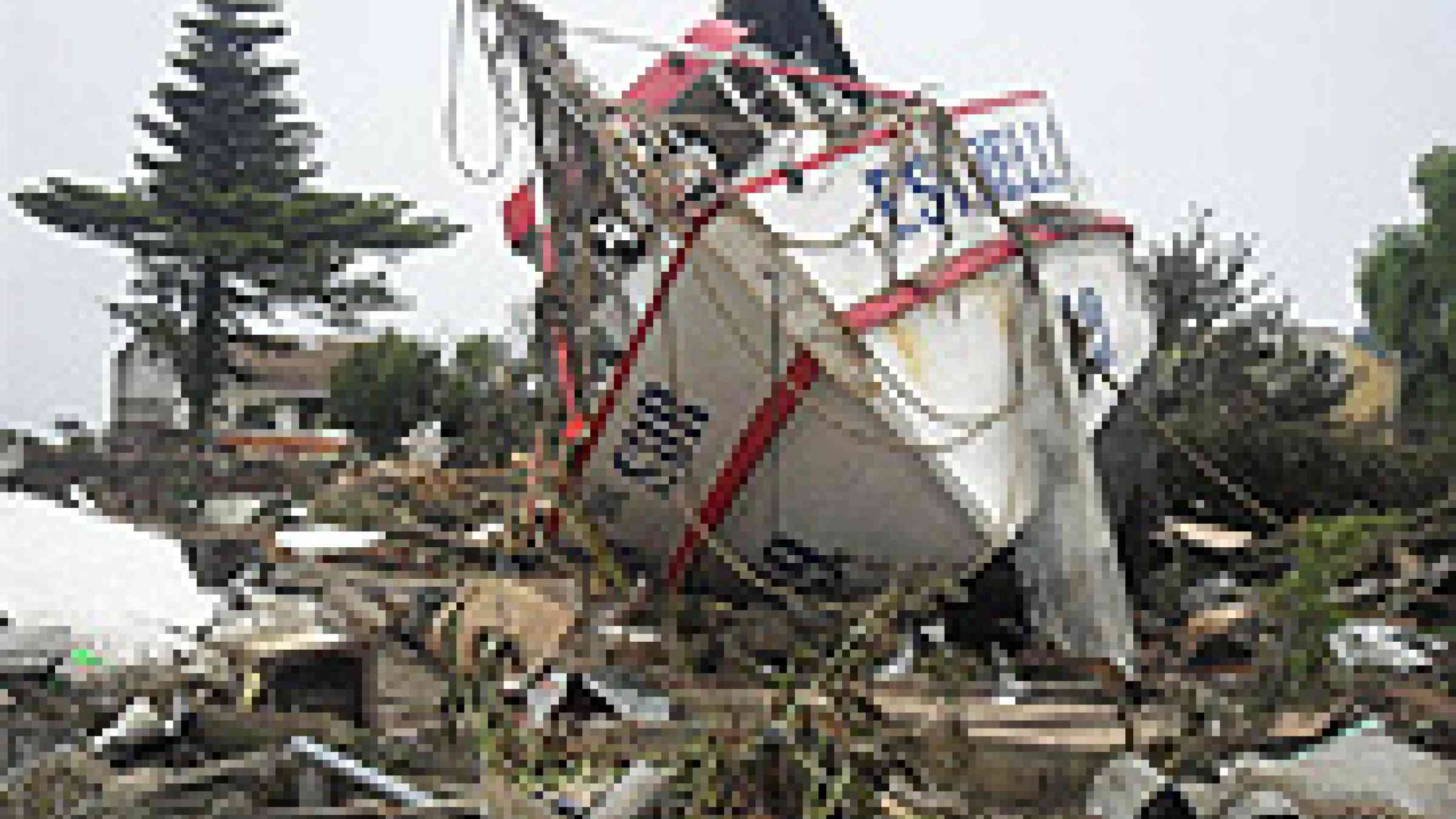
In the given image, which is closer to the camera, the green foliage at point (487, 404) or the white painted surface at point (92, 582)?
the white painted surface at point (92, 582)

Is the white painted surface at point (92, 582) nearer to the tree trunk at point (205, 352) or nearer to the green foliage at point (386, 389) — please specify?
the green foliage at point (386, 389)

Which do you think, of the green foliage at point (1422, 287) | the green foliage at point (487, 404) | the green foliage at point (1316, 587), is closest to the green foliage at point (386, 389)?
the green foliage at point (487, 404)

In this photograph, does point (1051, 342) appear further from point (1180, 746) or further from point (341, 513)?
point (341, 513)

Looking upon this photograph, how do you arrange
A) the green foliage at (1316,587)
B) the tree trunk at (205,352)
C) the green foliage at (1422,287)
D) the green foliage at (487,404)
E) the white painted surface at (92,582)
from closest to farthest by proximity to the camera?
the green foliage at (1316,587) → the white painted surface at (92,582) → the green foliage at (487,404) → the green foliage at (1422,287) → the tree trunk at (205,352)

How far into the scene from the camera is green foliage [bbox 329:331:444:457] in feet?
69.3

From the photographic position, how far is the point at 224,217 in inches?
995

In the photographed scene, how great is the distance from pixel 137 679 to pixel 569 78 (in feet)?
10.8

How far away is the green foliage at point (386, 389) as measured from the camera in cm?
2111

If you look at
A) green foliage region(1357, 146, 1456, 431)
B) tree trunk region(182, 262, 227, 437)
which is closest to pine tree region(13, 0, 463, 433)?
tree trunk region(182, 262, 227, 437)

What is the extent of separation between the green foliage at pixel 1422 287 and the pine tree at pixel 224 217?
1844 cm

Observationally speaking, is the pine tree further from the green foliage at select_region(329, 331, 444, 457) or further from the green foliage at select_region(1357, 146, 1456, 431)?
the green foliage at select_region(1357, 146, 1456, 431)

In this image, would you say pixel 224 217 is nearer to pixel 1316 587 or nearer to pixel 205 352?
pixel 205 352

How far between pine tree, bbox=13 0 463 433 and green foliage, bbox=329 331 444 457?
10.9 ft

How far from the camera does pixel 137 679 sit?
17.0 ft
